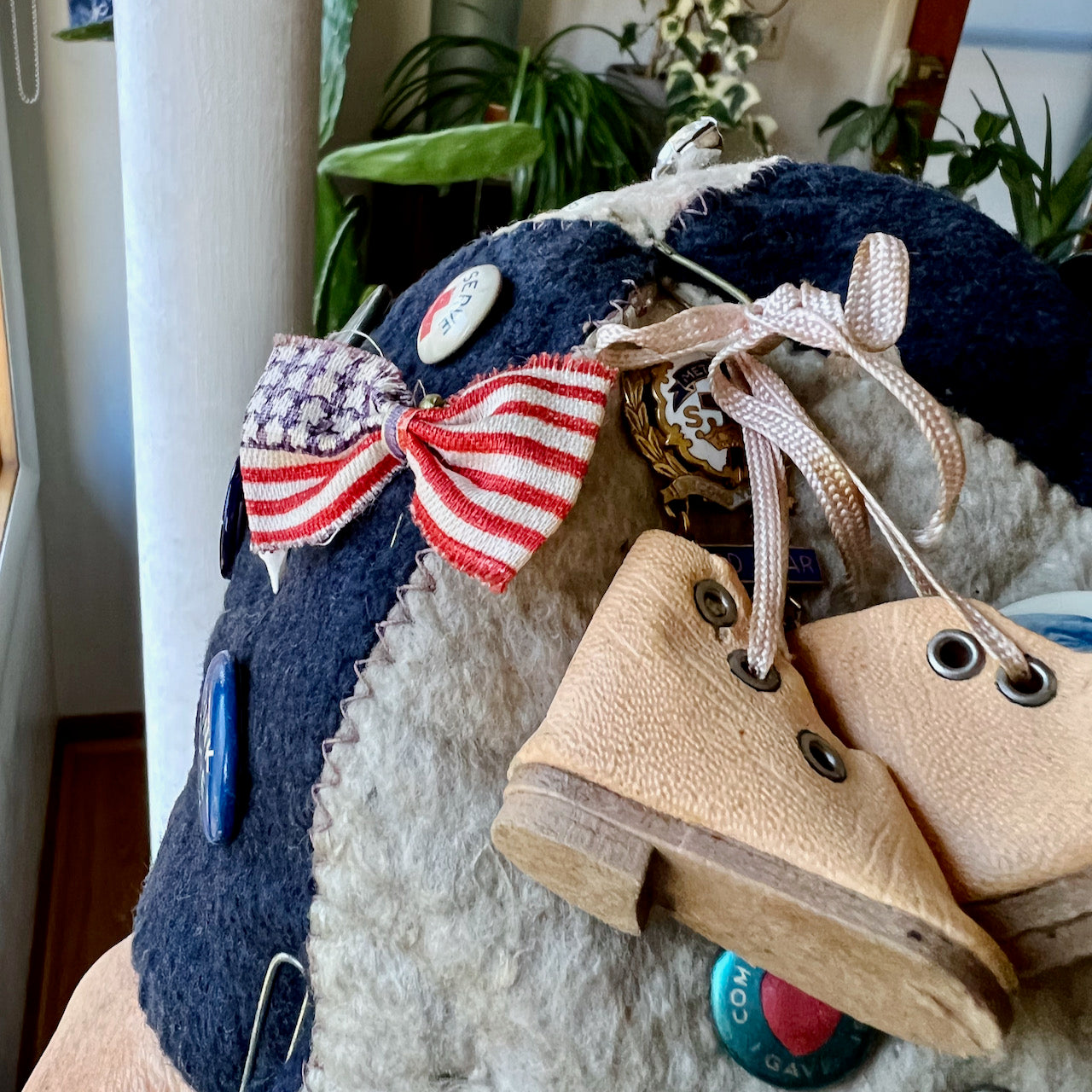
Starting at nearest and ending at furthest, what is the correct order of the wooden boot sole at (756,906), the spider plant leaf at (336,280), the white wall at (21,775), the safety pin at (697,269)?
the wooden boot sole at (756,906)
the safety pin at (697,269)
the spider plant leaf at (336,280)
the white wall at (21,775)

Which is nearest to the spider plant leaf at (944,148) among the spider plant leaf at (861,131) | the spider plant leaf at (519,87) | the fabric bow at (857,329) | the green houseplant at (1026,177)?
the green houseplant at (1026,177)

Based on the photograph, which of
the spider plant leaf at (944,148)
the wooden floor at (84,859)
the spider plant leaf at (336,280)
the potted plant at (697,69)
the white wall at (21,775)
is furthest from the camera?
the potted plant at (697,69)

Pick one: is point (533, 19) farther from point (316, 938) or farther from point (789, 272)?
point (316, 938)

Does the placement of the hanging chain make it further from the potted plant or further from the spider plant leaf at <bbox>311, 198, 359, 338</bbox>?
the potted plant

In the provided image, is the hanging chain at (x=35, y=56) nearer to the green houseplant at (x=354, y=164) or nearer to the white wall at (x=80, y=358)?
the white wall at (x=80, y=358)

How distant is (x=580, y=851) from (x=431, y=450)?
0.12 m

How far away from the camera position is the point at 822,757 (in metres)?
0.21

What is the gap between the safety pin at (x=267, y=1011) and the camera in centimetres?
27

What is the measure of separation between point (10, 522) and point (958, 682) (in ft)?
2.93

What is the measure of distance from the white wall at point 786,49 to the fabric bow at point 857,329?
3.26 feet

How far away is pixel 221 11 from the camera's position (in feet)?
1.22

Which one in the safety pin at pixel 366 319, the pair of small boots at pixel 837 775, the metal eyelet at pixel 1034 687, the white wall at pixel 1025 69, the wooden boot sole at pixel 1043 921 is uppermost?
the white wall at pixel 1025 69

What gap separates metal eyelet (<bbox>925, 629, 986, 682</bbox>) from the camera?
0.22 m

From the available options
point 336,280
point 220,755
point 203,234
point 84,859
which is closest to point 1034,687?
point 220,755
